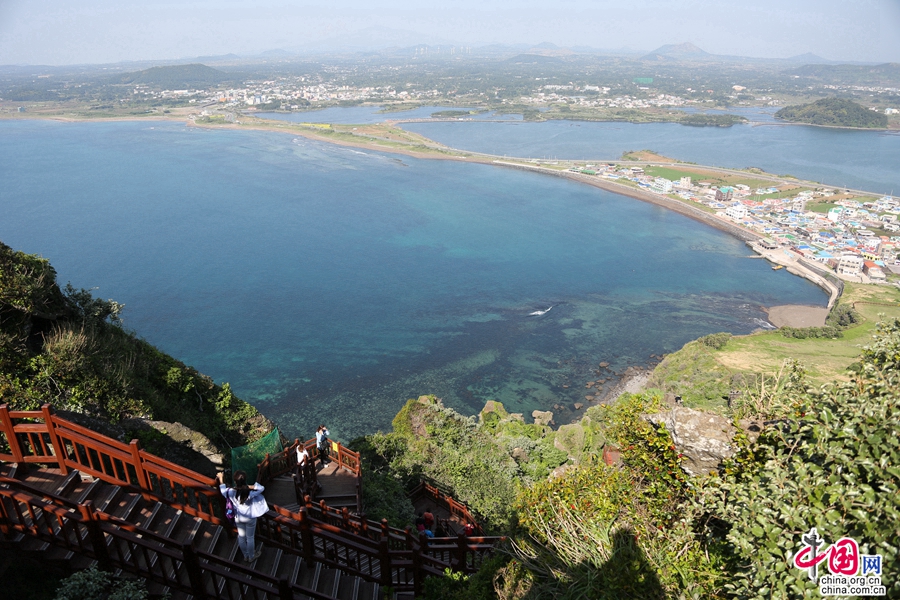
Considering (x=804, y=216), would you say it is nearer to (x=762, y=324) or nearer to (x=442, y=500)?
(x=762, y=324)

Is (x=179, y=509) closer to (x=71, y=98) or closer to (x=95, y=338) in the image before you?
(x=95, y=338)

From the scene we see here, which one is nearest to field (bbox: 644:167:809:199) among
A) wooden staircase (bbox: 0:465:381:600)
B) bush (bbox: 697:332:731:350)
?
bush (bbox: 697:332:731:350)

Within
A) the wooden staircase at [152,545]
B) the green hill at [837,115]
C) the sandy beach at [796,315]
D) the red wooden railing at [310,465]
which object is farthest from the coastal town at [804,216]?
the green hill at [837,115]

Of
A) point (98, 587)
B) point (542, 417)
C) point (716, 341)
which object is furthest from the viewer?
point (716, 341)

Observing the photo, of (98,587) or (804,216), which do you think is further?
(804,216)

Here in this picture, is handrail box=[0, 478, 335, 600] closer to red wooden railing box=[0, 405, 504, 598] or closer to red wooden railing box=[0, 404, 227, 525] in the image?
red wooden railing box=[0, 405, 504, 598]

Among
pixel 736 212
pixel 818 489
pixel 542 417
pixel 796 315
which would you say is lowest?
pixel 542 417

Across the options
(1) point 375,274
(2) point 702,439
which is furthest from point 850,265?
(2) point 702,439
